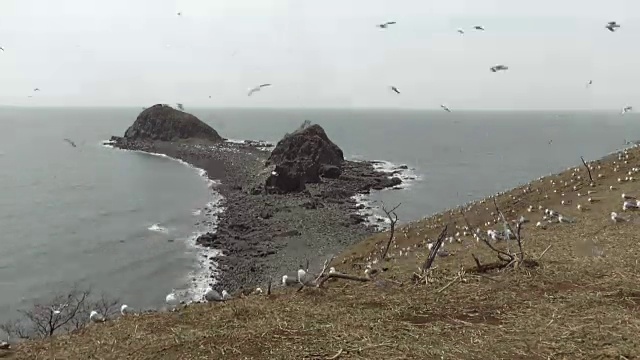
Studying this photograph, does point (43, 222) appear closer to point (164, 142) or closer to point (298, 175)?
point (298, 175)

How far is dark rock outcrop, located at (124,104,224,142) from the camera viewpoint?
152 metres

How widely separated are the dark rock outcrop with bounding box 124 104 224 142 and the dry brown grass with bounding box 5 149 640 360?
472 ft

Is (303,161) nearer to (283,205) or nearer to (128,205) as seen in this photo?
(283,205)

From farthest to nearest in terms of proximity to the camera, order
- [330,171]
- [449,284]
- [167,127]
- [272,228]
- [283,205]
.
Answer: [167,127] < [330,171] < [283,205] < [272,228] < [449,284]

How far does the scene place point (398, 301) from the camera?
10289mm

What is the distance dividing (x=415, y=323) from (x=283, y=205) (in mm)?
57020

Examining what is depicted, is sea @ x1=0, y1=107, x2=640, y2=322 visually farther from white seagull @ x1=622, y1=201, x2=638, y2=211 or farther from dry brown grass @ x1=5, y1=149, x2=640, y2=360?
white seagull @ x1=622, y1=201, x2=638, y2=211

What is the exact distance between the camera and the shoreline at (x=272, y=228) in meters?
43.2

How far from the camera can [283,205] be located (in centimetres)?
6581

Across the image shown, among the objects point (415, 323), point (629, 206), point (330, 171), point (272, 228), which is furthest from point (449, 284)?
point (330, 171)

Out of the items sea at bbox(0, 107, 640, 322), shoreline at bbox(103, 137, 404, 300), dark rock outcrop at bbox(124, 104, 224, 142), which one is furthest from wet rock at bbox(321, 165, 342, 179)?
dark rock outcrop at bbox(124, 104, 224, 142)

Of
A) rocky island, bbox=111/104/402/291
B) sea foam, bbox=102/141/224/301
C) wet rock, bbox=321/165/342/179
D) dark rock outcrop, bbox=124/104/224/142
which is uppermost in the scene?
dark rock outcrop, bbox=124/104/224/142

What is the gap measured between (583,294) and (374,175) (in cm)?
8238

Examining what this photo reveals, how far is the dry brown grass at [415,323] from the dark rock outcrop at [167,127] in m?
144
